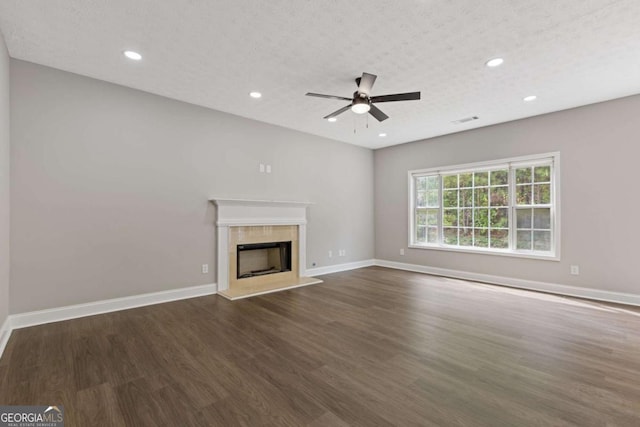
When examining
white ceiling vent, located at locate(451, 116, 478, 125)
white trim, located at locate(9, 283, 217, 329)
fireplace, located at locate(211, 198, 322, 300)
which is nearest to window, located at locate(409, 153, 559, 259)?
white ceiling vent, located at locate(451, 116, 478, 125)

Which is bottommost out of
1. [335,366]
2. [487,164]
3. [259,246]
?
[335,366]

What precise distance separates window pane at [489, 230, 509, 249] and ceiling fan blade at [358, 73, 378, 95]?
3825 millimetres

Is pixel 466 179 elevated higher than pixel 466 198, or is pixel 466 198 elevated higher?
pixel 466 179

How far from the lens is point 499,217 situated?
5.29 metres

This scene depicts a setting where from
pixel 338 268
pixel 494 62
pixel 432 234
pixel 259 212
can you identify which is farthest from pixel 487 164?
pixel 259 212

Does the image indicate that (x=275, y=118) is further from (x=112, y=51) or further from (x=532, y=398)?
(x=532, y=398)

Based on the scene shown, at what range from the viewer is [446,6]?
7.53 ft

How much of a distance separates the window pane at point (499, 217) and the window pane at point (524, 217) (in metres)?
0.17

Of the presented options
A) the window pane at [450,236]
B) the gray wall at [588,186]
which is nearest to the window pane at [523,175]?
the gray wall at [588,186]

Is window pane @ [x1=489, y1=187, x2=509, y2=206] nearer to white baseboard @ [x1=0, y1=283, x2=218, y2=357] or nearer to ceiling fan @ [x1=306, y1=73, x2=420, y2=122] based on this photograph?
ceiling fan @ [x1=306, y1=73, x2=420, y2=122]

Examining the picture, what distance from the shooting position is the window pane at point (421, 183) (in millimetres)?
6418

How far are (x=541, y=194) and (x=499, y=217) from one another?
2.42 ft

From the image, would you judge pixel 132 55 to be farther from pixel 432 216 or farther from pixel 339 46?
pixel 432 216

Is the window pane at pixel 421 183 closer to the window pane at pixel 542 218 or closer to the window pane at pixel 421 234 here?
the window pane at pixel 421 234
